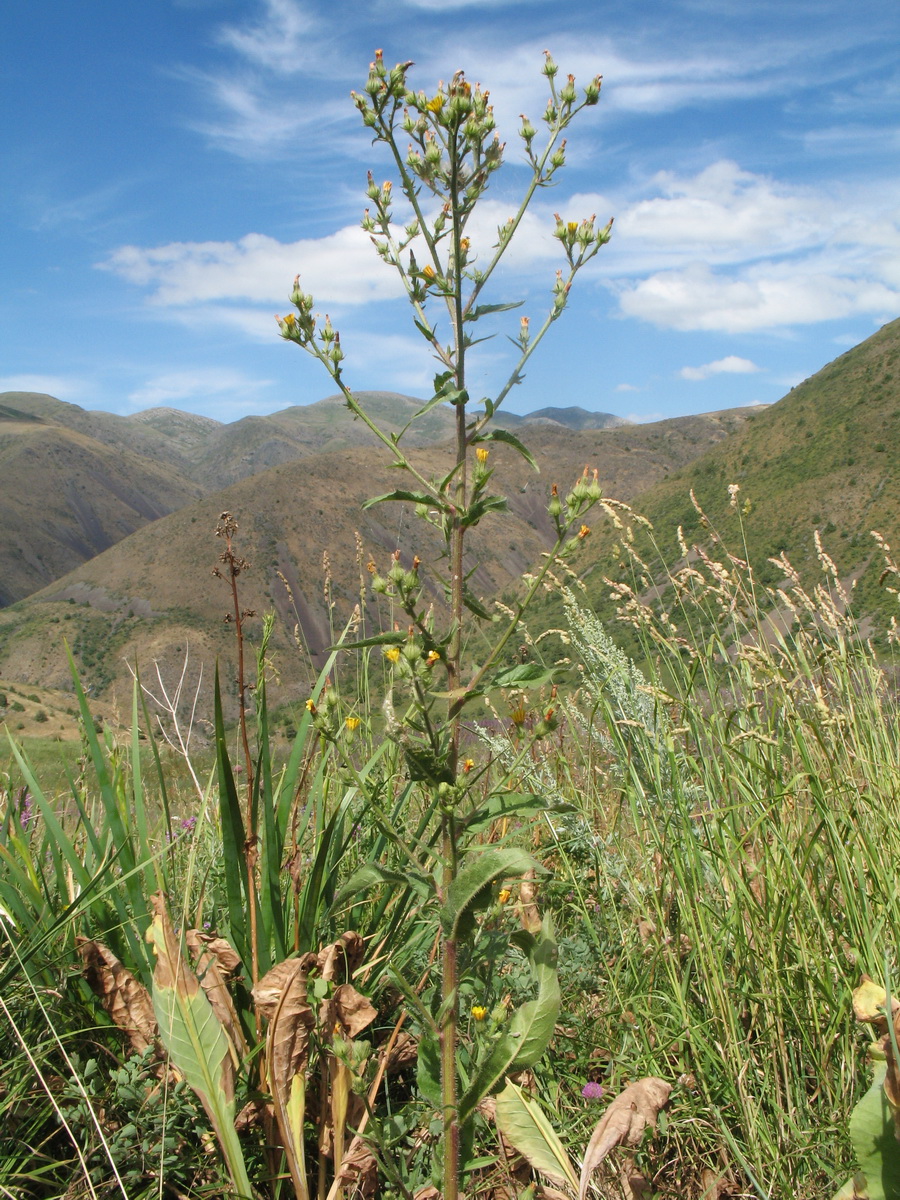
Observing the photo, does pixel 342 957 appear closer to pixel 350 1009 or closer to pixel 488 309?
pixel 350 1009

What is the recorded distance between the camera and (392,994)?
1953 mm

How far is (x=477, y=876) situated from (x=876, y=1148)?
714mm

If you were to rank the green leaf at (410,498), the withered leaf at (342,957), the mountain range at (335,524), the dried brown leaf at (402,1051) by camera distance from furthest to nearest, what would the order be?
the mountain range at (335,524) → the dried brown leaf at (402,1051) → the withered leaf at (342,957) → the green leaf at (410,498)

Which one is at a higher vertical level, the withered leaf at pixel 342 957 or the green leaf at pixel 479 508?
the green leaf at pixel 479 508

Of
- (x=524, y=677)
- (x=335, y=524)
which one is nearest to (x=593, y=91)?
(x=524, y=677)

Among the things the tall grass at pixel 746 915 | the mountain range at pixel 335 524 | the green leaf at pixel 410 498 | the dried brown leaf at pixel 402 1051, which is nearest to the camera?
the green leaf at pixel 410 498

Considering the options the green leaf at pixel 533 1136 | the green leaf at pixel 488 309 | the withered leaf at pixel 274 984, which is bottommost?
the green leaf at pixel 533 1136

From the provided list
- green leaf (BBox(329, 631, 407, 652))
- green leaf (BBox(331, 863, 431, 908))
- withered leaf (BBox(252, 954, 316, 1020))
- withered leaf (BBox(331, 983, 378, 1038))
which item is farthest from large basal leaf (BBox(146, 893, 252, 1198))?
green leaf (BBox(329, 631, 407, 652))

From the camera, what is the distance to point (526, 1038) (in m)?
1.26

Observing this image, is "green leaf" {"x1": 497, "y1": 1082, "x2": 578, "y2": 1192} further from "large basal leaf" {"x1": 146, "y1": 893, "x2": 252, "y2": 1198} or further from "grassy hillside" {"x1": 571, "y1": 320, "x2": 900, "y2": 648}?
"grassy hillside" {"x1": 571, "y1": 320, "x2": 900, "y2": 648}

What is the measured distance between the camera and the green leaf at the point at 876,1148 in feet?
3.69

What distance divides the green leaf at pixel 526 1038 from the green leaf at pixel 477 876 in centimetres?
18

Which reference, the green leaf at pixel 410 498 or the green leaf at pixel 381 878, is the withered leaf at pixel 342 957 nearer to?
the green leaf at pixel 381 878

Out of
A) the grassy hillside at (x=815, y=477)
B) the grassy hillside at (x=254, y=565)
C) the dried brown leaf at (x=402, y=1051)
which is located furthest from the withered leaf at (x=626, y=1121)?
the grassy hillside at (x=254, y=565)
